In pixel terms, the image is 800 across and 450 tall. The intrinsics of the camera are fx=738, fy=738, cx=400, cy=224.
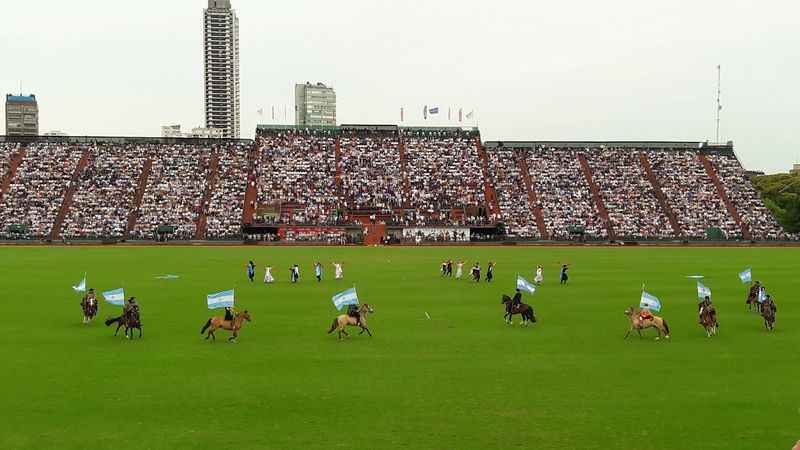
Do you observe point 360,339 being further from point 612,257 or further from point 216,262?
point 612,257

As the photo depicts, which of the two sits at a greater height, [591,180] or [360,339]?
[591,180]

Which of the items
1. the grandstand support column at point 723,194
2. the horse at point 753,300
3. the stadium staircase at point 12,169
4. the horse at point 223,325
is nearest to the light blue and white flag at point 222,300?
the horse at point 223,325

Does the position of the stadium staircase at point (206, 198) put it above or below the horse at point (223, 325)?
above

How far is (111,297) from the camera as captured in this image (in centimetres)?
2442

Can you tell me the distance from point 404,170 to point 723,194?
4251 cm

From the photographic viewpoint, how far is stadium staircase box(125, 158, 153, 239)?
8756cm

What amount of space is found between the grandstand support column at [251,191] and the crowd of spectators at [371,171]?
11.6 metres

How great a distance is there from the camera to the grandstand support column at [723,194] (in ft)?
294

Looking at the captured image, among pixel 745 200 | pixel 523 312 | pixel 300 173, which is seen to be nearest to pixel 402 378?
pixel 523 312

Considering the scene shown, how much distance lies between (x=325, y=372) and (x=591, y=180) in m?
87.9

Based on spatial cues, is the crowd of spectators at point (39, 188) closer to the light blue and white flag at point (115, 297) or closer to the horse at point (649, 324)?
the light blue and white flag at point (115, 297)

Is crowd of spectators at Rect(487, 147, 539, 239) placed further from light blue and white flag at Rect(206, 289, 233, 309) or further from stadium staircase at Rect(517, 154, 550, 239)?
light blue and white flag at Rect(206, 289, 233, 309)

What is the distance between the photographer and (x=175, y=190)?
9438 cm

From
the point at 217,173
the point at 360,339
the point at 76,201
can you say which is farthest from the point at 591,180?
the point at 360,339
